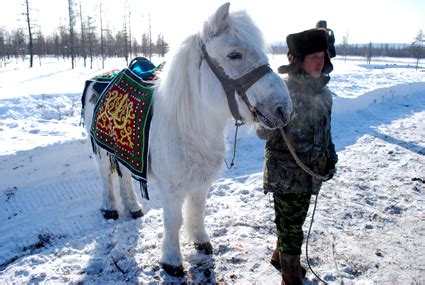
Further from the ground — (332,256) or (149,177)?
(149,177)

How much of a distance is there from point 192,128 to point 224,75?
2.06 ft

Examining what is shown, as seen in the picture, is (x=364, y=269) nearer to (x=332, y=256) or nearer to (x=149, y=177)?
(x=332, y=256)

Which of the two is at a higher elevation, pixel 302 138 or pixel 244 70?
pixel 244 70

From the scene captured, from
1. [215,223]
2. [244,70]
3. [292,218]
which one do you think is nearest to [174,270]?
[215,223]

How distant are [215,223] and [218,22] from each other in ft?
8.09

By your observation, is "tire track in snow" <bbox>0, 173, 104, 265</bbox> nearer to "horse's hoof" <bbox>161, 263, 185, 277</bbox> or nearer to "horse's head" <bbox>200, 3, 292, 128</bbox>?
"horse's hoof" <bbox>161, 263, 185, 277</bbox>

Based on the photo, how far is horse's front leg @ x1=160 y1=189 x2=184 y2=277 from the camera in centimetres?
288

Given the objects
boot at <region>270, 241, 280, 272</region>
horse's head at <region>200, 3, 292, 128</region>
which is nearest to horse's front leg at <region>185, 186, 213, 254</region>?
boot at <region>270, 241, 280, 272</region>

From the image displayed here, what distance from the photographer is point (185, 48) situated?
2428 mm

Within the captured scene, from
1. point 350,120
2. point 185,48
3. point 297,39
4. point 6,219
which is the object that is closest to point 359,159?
point 350,120

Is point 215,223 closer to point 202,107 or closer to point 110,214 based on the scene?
point 110,214

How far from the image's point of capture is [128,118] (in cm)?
308

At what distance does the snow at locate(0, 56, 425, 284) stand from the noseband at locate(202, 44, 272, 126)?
378mm

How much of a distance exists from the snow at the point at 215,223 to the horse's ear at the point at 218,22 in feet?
1.56
